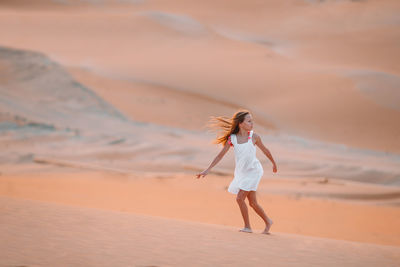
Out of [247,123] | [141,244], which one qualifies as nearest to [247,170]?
[247,123]

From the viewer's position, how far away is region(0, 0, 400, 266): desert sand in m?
5.11

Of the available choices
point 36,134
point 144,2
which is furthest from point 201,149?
point 144,2

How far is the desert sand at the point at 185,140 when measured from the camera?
511cm

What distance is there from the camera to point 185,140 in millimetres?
17422

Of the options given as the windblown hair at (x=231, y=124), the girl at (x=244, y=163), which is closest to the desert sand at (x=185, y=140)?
the girl at (x=244, y=163)

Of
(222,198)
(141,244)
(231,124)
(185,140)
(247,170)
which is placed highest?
(231,124)

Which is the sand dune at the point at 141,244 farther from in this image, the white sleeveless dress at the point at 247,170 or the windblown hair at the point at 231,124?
the windblown hair at the point at 231,124

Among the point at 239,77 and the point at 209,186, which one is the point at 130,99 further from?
the point at 209,186

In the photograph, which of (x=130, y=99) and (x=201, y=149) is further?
(x=130, y=99)

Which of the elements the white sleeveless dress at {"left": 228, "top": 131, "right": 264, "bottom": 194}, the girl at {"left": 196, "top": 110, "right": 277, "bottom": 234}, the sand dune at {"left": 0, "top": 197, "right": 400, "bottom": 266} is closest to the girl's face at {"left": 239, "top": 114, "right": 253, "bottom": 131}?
the girl at {"left": 196, "top": 110, "right": 277, "bottom": 234}

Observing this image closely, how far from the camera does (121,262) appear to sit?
13.5 feet

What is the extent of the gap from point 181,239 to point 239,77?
21744 mm

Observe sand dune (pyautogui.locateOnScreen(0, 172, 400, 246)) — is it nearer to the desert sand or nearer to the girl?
the desert sand

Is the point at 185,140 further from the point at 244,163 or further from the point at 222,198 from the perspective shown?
the point at 244,163
